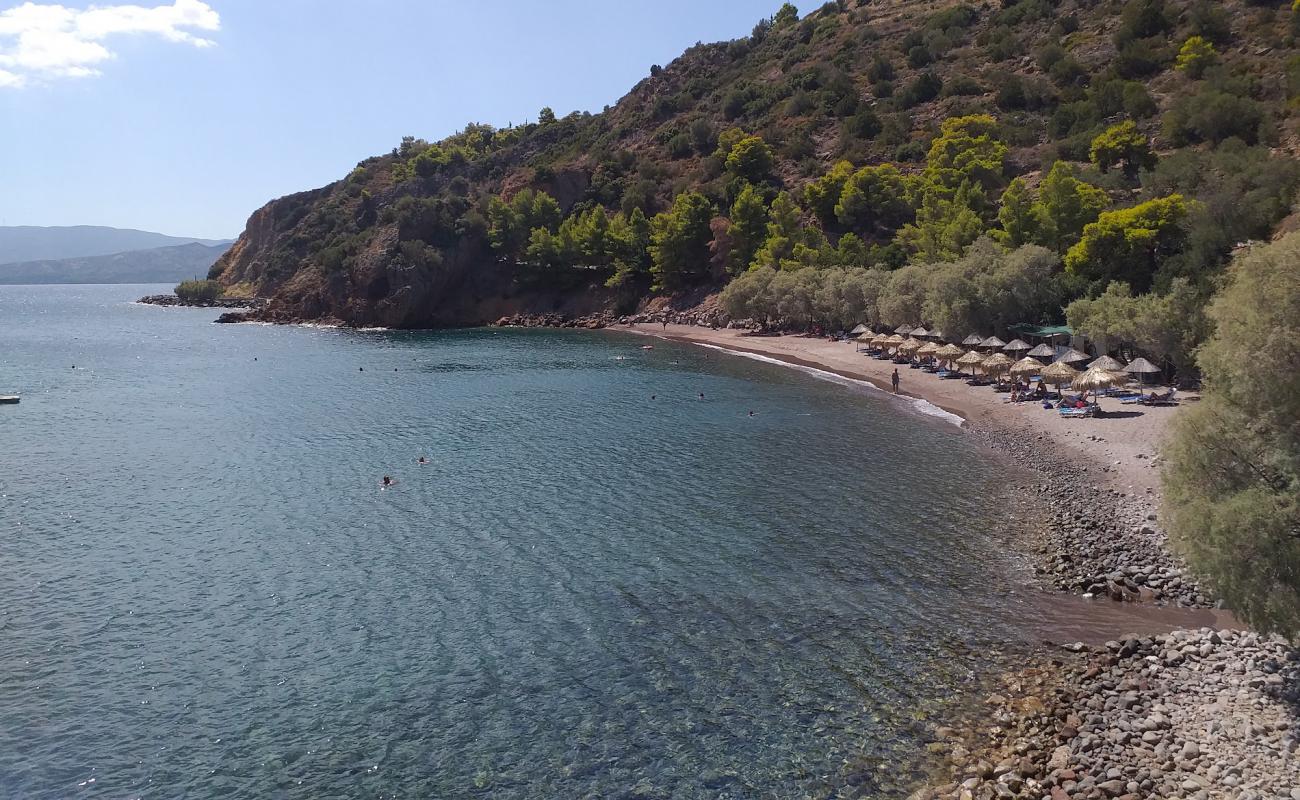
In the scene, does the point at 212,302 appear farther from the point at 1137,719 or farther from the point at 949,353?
the point at 1137,719

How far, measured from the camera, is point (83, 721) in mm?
18391

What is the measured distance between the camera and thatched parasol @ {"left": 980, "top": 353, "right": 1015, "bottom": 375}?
51.4 metres

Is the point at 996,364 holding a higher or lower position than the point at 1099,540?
higher

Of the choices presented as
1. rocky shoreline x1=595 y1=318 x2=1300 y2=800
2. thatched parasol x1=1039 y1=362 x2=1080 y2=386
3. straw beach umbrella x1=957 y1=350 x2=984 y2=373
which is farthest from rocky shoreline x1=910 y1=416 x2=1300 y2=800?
straw beach umbrella x1=957 y1=350 x2=984 y2=373

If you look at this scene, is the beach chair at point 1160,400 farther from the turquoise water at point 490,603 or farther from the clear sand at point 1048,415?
the turquoise water at point 490,603

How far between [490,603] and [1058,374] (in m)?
36.8

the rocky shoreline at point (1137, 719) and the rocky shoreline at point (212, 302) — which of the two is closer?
the rocky shoreline at point (1137, 719)

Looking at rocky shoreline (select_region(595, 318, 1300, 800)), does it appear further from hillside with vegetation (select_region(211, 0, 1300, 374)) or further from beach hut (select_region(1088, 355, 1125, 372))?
hillside with vegetation (select_region(211, 0, 1300, 374))

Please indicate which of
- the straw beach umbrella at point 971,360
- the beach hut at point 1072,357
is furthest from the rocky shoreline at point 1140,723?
the straw beach umbrella at point 971,360

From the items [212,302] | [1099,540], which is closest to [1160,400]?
[1099,540]

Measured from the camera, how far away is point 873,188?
10688 centimetres

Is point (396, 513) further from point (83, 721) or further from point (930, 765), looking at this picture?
point (930, 765)

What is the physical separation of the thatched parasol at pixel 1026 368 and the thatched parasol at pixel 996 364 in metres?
2.00

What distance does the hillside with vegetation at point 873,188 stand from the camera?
194 feet
